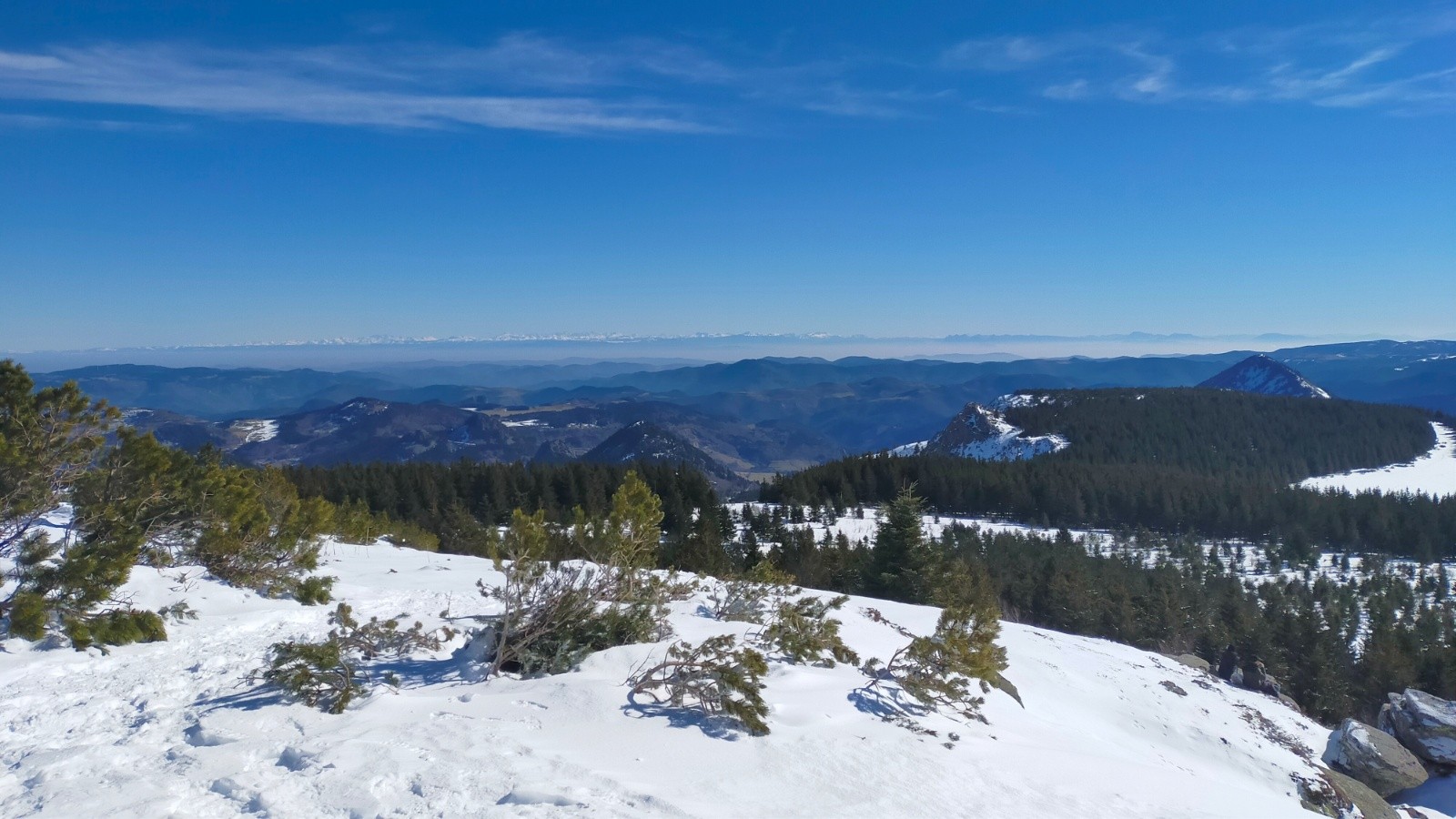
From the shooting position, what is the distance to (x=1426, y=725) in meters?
17.0

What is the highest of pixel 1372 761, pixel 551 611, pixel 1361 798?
pixel 551 611

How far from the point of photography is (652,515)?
409 inches

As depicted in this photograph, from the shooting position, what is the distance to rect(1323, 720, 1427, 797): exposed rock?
14.4 meters

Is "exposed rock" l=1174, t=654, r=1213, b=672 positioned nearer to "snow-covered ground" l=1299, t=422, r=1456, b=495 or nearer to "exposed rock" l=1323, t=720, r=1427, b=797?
"exposed rock" l=1323, t=720, r=1427, b=797

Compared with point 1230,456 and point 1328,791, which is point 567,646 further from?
point 1230,456

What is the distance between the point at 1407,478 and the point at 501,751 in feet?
581

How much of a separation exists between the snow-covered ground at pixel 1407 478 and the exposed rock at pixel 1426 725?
12697 centimetres

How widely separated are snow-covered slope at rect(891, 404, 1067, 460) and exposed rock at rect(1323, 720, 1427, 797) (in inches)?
4821

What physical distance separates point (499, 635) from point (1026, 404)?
17535 centimetres

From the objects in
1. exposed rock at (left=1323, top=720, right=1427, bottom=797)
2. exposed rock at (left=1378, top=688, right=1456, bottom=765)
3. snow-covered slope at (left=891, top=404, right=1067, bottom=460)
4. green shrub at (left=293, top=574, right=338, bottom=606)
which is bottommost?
snow-covered slope at (left=891, top=404, right=1067, bottom=460)

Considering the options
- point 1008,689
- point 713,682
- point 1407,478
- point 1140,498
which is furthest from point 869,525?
point 1407,478

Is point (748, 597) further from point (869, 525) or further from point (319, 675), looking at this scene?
point (869, 525)

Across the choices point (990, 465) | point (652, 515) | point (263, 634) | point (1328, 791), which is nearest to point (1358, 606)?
point (990, 465)

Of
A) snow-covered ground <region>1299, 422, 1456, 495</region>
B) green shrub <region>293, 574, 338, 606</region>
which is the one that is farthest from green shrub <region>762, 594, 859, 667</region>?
snow-covered ground <region>1299, 422, 1456, 495</region>
